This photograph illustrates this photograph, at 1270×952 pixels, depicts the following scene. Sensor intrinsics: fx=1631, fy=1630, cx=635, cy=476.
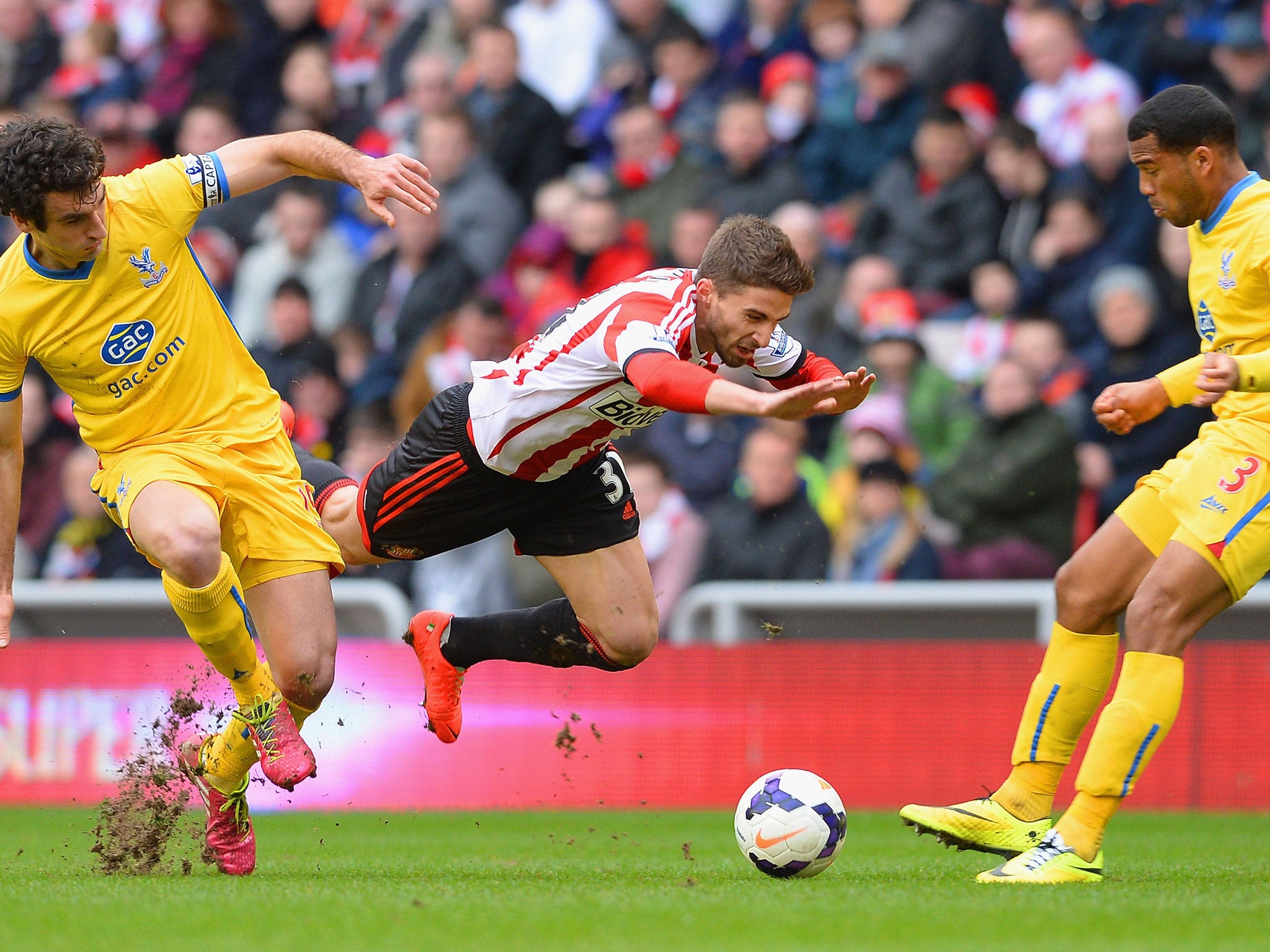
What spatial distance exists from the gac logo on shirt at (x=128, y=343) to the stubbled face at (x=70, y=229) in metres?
0.27

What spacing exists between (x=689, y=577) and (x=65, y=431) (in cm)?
513

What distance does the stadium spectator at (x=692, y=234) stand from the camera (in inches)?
436

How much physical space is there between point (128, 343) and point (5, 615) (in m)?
1.07

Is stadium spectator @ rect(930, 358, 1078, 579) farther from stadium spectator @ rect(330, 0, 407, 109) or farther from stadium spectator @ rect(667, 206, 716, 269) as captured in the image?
stadium spectator @ rect(330, 0, 407, 109)

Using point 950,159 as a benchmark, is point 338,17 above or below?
above

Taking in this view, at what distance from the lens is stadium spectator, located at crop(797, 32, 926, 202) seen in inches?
446

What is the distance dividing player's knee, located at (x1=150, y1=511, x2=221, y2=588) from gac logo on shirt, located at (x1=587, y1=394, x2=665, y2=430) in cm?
142

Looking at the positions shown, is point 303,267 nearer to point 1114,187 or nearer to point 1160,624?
point 1114,187

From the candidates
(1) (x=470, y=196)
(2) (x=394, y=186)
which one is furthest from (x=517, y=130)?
(2) (x=394, y=186)

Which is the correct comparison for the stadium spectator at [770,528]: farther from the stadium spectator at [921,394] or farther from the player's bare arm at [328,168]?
the player's bare arm at [328,168]

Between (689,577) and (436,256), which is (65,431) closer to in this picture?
(436,256)

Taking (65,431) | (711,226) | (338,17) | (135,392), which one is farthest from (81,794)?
(338,17)

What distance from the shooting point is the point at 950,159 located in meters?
10.7

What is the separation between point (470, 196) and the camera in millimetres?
12383
